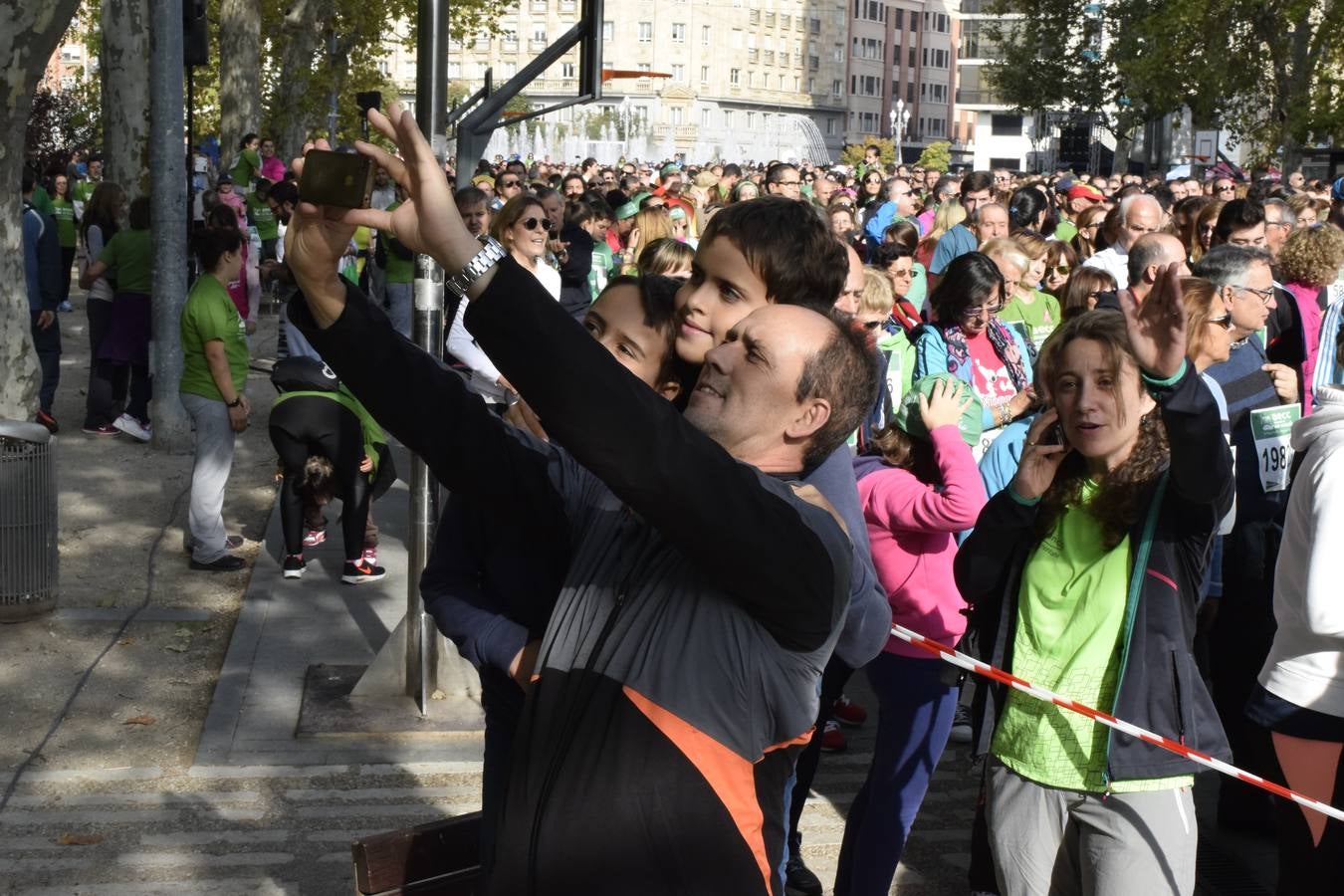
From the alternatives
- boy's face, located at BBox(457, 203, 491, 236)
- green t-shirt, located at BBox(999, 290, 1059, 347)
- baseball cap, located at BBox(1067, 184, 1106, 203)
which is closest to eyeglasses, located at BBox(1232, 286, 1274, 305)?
green t-shirt, located at BBox(999, 290, 1059, 347)

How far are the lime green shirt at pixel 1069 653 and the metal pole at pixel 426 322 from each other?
9.58ft

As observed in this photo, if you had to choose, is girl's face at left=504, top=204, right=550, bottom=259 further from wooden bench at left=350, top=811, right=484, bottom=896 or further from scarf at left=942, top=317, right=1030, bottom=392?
wooden bench at left=350, top=811, right=484, bottom=896

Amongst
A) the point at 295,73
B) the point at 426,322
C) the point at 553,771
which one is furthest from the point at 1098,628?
the point at 295,73

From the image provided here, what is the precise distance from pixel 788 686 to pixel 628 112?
129758 mm

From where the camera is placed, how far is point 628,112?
424 feet

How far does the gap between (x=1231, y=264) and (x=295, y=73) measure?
116 feet

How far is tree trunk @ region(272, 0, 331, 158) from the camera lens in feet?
124

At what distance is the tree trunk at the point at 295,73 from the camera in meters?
37.9

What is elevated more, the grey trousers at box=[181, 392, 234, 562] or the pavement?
the grey trousers at box=[181, 392, 234, 562]

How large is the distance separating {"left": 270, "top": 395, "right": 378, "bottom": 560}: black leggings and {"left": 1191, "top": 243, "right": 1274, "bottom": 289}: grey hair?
4.24m

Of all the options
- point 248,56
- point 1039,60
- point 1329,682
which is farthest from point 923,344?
point 1039,60

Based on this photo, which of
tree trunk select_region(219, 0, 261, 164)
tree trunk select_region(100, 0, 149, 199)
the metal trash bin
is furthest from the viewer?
tree trunk select_region(219, 0, 261, 164)

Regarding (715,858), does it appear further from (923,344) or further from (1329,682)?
(923,344)

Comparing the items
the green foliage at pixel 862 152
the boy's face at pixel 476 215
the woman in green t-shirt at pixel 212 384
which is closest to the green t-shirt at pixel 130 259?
the woman in green t-shirt at pixel 212 384
